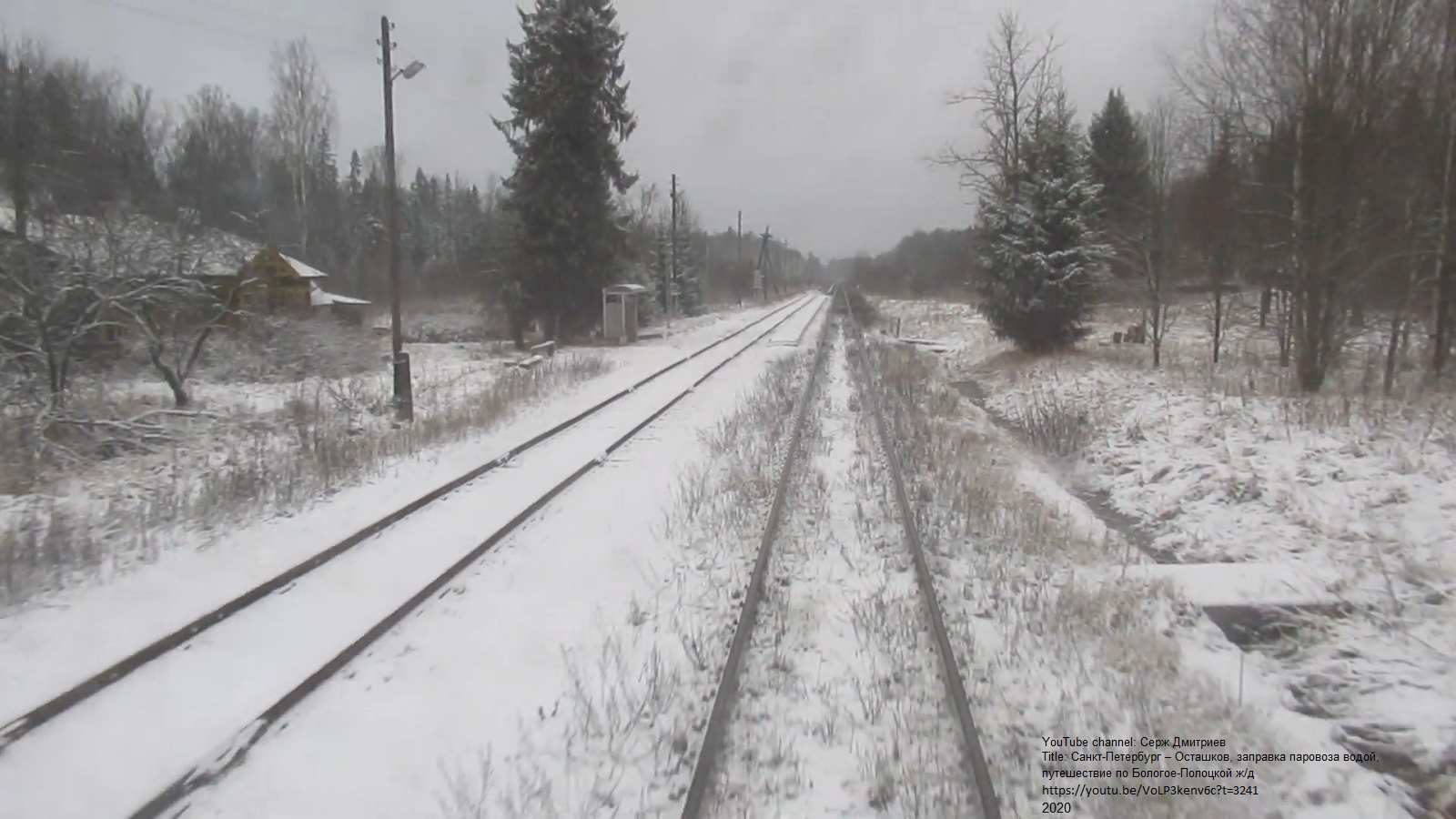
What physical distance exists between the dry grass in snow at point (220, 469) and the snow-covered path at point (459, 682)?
122 inches

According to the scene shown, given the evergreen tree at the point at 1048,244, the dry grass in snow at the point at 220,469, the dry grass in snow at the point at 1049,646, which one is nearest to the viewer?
the dry grass in snow at the point at 1049,646

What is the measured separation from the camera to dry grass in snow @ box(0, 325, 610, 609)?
6.95 metres

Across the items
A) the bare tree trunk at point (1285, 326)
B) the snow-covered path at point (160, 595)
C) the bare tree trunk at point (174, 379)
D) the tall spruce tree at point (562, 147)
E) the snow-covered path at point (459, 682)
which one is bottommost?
the snow-covered path at point (459, 682)

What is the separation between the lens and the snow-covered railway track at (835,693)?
370cm

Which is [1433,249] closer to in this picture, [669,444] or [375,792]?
[669,444]

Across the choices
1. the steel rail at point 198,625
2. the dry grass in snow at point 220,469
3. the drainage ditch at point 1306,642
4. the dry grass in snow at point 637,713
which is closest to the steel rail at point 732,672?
the dry grass in snow at point 637,713

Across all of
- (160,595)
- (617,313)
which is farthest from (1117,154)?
(160,595)

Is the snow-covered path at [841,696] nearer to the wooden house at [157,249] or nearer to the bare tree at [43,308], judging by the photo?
the bare tree at [43,308]

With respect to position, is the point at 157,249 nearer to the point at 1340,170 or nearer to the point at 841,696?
the point at 841,696

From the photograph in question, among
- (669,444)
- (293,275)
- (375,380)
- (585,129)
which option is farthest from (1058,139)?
(293,275)

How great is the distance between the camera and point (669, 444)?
12.2 meters

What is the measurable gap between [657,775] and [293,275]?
3506cm

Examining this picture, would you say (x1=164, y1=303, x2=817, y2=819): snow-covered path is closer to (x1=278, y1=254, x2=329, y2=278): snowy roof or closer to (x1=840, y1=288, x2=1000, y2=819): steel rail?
(x1=840, y1=288, x2=1000, y2=819): steel rail

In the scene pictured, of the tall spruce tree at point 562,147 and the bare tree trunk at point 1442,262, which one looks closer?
the bare tree trunk at point 1442,262
